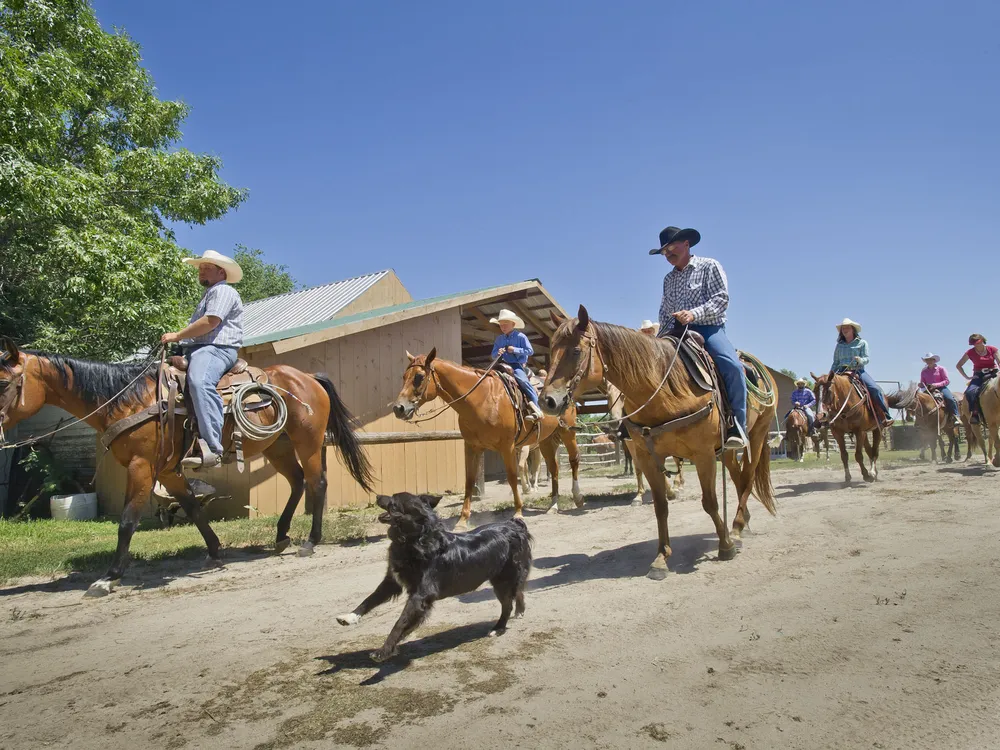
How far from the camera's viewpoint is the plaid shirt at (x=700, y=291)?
19.7 feet

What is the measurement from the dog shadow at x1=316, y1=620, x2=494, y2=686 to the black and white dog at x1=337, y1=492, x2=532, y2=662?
0.14 m

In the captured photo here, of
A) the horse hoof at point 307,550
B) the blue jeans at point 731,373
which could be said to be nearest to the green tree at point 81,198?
the horse hoof at point 307,550

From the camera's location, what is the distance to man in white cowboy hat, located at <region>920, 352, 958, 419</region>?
58.4 feet

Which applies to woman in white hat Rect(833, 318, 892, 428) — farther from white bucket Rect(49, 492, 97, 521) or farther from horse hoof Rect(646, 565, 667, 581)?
white bucket Rect(49, 492, 97, 521)

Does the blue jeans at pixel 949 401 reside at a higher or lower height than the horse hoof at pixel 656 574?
higher

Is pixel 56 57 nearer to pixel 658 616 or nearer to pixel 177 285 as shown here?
pixel 177 285

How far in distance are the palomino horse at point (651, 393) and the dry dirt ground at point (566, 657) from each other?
2.68 feet

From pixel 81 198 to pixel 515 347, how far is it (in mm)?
7586

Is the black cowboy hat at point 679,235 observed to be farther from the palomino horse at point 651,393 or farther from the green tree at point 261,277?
the green tree at point 261,277

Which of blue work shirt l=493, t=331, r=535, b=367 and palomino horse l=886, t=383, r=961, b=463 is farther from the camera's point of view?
palomino horse l=886, t=383, r=961, b=463

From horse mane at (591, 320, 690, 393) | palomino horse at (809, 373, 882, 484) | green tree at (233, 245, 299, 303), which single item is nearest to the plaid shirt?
horse mane at (591, 320, 690, 393)

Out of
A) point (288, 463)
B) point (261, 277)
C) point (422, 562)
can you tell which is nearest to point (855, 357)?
point (288, 463)

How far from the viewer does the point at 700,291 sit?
20.1ft

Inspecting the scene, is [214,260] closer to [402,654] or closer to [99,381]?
[99,381]
